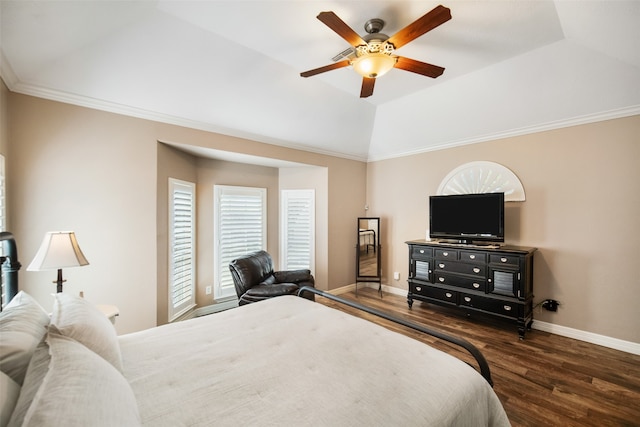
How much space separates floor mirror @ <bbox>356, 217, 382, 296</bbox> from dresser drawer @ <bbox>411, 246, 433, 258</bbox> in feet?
3.15

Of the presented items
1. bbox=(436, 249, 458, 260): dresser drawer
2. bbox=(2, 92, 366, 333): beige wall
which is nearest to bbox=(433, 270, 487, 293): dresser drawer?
bbox=(436, 249, 458, 260): dresser drawer

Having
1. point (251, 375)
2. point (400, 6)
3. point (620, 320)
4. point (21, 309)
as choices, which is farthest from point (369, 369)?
point (620, 320)

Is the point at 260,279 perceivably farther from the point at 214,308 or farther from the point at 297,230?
the point at 297,230

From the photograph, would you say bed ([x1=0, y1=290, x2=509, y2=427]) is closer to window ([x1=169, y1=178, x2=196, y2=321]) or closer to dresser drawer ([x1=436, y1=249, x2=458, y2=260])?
window ([x1=169, y1=178, x2=196, y2=321])

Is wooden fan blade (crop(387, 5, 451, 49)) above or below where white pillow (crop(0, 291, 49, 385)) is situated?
above

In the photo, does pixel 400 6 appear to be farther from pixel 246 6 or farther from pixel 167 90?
→ pixel 167 90

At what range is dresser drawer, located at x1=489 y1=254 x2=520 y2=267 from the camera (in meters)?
3.16

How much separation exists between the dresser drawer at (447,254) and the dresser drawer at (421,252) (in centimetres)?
12

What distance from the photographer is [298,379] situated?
1.26m

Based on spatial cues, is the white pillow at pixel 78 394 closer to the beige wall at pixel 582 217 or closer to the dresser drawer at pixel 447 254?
the dresser drawer at pixel 447 254

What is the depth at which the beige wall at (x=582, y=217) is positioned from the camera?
9.42 feet

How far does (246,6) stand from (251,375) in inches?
105

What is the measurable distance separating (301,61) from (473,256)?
3301mm

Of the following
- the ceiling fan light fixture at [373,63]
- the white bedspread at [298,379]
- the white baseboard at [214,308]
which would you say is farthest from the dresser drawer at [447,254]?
the white baseboard at [214,308]
